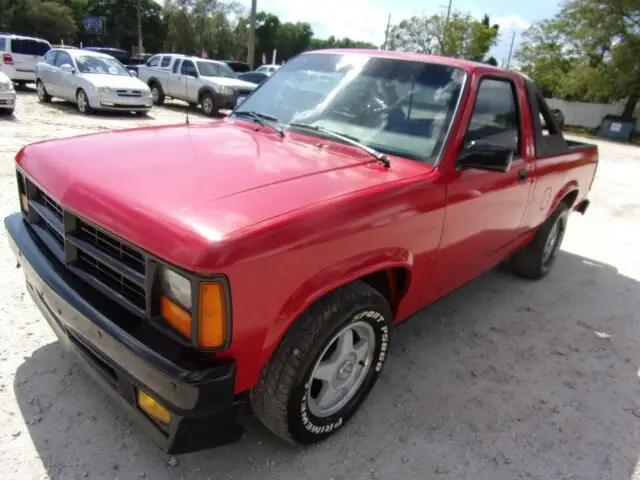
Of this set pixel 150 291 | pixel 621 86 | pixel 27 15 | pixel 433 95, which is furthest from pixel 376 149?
pixel 27 15

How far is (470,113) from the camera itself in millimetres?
2793

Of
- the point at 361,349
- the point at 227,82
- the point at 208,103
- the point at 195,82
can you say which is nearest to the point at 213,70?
the point at 195,82

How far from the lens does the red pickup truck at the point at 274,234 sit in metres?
1.71

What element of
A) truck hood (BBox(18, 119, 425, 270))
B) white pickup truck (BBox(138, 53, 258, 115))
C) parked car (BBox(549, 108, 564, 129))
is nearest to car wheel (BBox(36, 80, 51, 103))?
white pickup truck (BBox(138, 53, 258, 115))

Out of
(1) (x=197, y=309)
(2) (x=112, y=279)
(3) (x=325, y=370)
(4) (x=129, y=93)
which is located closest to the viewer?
(1) (x=197, y=309)

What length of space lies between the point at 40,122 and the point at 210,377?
1066 cm

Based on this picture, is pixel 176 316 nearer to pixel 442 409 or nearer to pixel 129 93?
pixel 442 409

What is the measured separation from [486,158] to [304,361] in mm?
1407

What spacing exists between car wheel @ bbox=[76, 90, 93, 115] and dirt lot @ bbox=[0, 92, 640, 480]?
9.00m

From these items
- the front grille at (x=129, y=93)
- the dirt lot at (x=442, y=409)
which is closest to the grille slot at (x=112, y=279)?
the dirt lot at (x=442, y=409)

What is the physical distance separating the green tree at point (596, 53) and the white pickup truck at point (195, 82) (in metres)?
22.3

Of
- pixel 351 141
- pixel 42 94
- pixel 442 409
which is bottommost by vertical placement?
pixel 442 409

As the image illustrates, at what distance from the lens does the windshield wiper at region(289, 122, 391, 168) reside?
2519 millimetres

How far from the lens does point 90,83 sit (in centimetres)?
1185
